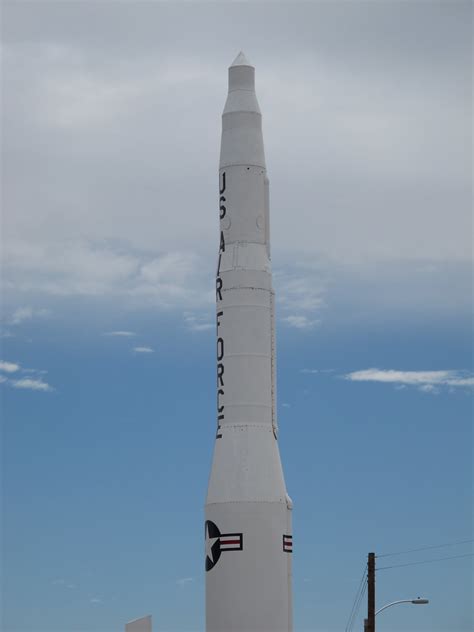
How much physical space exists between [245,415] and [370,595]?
964 centimetres

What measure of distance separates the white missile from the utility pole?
15.0 ft

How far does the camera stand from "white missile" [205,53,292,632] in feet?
195

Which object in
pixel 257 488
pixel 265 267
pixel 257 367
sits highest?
pixel 265 267

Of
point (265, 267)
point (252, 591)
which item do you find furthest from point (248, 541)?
point (265, 267)

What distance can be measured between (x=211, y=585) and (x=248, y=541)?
2.28 metres

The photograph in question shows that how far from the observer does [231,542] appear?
59.7 m

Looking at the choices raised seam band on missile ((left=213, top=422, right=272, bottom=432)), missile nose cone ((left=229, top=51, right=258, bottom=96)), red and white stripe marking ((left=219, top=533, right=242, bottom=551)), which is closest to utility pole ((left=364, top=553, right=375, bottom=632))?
red and white stripe marking ((left=219, top=533, right=242, bottom=551))

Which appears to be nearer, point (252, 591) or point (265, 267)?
point (252, 591)

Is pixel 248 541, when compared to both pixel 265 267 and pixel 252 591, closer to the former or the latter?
pixel 252 591

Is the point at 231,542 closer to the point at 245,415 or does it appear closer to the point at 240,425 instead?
the point at 240,425

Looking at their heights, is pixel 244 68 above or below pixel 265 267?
above

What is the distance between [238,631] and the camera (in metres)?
58.8

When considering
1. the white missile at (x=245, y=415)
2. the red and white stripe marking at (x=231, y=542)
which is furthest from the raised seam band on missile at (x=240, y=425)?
the red and white stripe marking at (x=231, y=542)

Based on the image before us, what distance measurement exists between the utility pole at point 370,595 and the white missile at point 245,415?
4.58 meters
